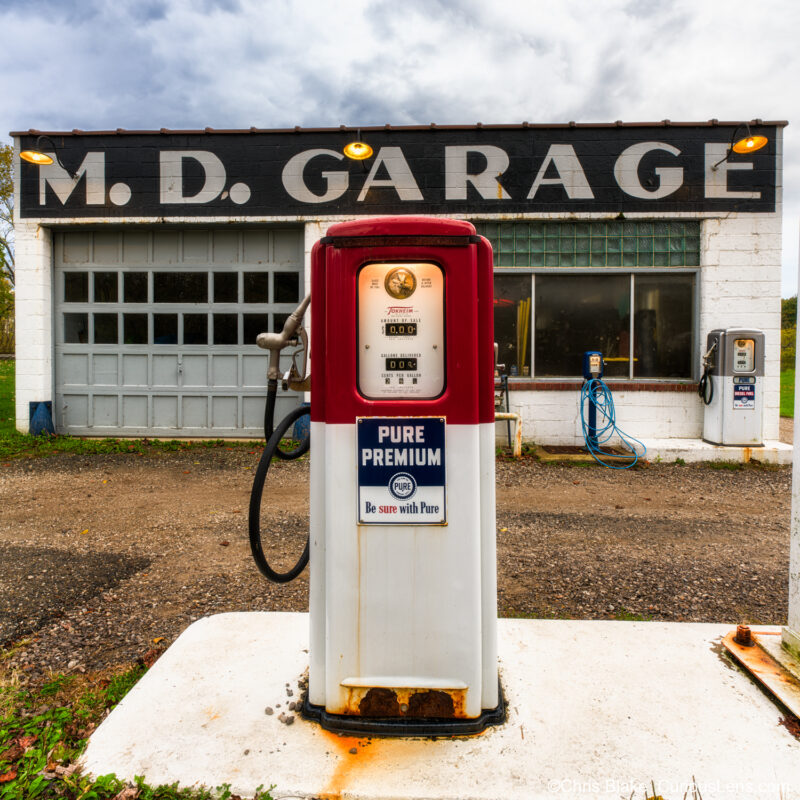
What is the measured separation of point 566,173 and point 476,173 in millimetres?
1256

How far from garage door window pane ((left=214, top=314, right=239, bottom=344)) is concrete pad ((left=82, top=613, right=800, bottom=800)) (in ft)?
21.5

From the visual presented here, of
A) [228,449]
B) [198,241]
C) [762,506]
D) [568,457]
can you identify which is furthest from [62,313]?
[762,506]

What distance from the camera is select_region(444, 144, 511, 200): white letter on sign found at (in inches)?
311

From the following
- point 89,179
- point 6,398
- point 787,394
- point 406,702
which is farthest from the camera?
point 787,394

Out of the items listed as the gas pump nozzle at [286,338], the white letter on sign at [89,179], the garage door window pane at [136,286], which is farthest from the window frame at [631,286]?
the gas pump nozzle at [286,338]

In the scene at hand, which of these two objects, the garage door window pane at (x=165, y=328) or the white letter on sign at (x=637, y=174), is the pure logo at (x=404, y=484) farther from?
the garage door window pane at (x=165, y=328)

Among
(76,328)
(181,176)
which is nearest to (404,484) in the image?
(181,176)

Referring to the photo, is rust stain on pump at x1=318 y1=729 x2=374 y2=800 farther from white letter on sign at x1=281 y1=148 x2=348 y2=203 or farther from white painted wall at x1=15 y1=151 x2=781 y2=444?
white letter on sign at x1=281 y1=148 x2=348 y2=203

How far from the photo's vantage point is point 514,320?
26.7 ft

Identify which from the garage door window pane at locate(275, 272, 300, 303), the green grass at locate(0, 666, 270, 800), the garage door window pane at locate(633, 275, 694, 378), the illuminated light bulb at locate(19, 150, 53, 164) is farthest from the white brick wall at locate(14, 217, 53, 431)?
the garage door window pane at locate(633, 275, 694, 378)

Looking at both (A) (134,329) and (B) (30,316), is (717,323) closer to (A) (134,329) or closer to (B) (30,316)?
(A) (134,329)

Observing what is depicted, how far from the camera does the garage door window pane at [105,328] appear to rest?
28.0ft

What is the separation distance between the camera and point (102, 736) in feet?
6.07

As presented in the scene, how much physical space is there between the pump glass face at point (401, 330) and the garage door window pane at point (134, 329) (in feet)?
25.3
